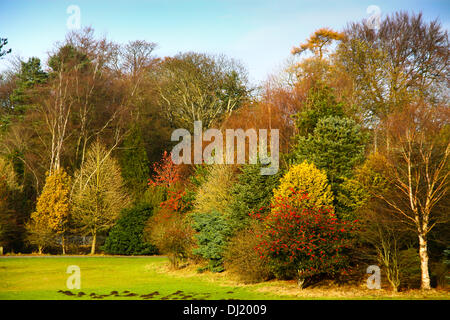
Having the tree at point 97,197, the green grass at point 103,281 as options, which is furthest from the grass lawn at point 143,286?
the tree at point 97,197

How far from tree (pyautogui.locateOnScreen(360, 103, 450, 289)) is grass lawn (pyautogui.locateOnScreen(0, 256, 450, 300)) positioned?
7.73 ft

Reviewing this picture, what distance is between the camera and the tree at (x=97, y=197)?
108ft

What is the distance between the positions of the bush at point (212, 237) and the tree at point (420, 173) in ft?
22.3

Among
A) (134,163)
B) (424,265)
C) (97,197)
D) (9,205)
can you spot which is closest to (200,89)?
(134,163)

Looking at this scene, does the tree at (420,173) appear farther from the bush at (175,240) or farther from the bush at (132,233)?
the bush at (132,233)

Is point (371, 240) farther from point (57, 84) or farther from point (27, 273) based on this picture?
point (57, 84)

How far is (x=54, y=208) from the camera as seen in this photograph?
32375mm

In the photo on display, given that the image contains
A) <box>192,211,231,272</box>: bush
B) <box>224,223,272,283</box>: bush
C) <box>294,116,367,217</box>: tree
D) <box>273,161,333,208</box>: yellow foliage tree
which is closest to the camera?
<box>224,223,272,283</box>: bush

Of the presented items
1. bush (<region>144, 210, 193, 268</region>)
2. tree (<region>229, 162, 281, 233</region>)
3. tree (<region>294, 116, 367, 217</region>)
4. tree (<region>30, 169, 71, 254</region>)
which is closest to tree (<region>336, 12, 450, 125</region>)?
tree (<region>294, 116, 367, 217</region>)

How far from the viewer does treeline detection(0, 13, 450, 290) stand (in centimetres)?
1587

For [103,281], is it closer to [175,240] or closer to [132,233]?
[175,240]

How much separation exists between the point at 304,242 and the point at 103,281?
8.61 meters

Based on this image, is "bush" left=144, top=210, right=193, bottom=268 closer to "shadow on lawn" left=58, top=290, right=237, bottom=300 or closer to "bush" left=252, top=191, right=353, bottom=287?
"shadow on lawn" left=58, top=290, right=237, bottom=300
